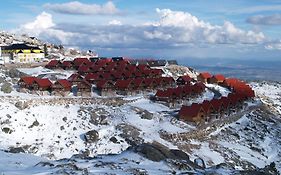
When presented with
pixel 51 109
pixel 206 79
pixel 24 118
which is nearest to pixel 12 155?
pixel 24 118

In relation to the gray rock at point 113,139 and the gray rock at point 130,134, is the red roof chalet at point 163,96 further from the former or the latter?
the gray rock at point 113,139

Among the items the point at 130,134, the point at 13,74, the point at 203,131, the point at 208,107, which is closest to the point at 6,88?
the point at 13,74

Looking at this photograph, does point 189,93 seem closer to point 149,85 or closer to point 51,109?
point 149,85

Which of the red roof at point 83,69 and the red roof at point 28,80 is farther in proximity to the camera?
the red roof at point 83,69

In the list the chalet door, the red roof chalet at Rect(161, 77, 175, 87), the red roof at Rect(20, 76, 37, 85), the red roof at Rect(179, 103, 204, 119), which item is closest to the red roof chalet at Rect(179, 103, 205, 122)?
the red roof at Rect(179, 103, 204, 119)

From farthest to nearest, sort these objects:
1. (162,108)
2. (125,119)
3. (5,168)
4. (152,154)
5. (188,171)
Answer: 1. (162,108)
2. (125,119)
3. (152,154)
4. (188,171)
5. (5,168)

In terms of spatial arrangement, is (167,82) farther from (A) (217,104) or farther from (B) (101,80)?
(A) (217,104)

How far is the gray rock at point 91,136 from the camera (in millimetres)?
62669

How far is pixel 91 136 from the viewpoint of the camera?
63.1 metres

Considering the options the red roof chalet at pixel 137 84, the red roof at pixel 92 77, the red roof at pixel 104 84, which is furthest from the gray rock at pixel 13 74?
the red roof chalet at pixel 137 84

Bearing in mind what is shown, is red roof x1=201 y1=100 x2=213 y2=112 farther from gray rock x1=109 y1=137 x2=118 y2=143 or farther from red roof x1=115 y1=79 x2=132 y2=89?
gray rock x1=109 y1=137 x2=118 y2=143

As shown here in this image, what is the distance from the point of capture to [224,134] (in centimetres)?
7612

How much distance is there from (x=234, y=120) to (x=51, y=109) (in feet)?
120

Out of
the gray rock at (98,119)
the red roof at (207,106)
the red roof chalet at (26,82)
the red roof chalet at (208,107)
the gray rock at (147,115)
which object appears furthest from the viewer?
the red roof chalet at (26,82)
